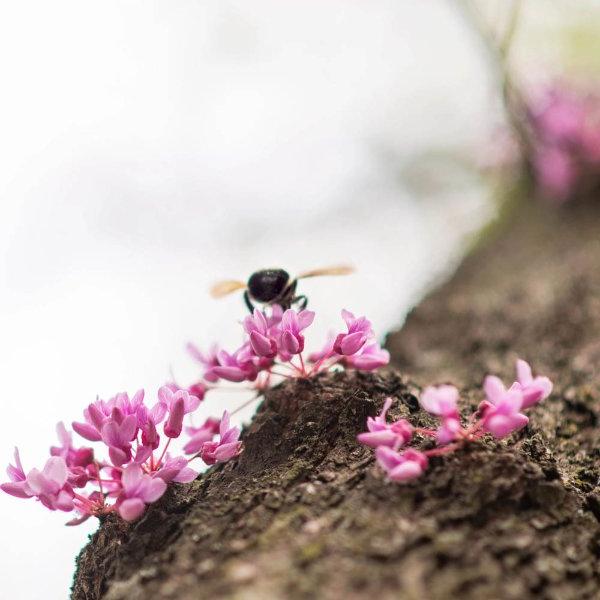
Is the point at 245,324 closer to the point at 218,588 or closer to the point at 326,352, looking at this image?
the point at 326,352

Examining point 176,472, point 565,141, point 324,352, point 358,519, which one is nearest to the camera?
point 358,519

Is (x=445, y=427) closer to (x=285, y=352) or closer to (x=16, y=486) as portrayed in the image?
(x=285, y=352)

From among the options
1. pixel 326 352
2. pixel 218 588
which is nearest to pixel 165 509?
pixel 218 588

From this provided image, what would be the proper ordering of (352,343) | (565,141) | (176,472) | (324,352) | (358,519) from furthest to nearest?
(565,141) < (324,352) < (352,343) < (176,472) < (358,519)

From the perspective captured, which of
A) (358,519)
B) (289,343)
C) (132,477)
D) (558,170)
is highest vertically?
(558,170)

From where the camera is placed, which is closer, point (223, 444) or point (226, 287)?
point (223, 444)

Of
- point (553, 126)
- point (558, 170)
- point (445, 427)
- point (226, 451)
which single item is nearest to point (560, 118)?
point (553, 126)

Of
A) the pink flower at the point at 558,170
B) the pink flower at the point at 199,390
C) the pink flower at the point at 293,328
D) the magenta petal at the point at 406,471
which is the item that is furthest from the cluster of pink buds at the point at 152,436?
the pink flower at the point at 558,170
